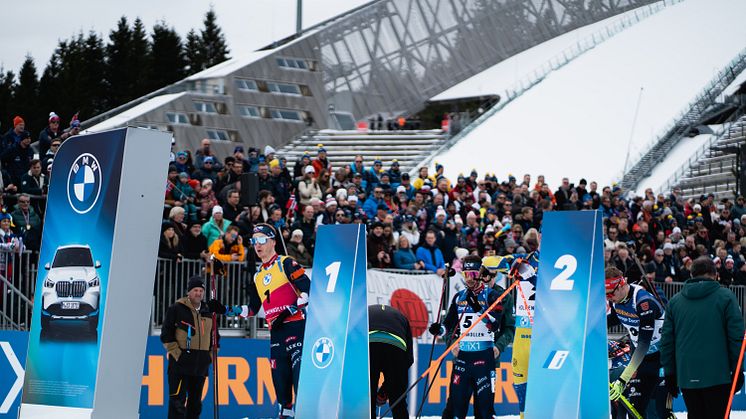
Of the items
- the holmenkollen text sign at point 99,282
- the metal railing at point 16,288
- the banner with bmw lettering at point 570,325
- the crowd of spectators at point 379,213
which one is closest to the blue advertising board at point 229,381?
the metal railing at point 16,288

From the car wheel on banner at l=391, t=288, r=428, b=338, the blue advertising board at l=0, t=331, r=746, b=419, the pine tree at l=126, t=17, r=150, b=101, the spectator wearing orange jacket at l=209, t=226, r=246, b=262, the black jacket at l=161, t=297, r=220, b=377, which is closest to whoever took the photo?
the black jacket at l=161, t=297, r=220, b=377

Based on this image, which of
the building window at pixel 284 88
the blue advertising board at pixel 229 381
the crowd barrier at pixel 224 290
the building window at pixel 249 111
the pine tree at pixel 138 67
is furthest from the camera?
the pine tree at pixel 138 67

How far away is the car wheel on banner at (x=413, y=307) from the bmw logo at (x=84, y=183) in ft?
34.4

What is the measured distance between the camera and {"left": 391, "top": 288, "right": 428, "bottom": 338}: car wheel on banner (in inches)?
679

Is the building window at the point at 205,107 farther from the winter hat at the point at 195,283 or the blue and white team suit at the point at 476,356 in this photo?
the blue and white team suit at the point at 476,356

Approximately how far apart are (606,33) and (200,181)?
4845cm

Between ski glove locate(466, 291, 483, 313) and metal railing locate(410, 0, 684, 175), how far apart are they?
27.5 meters

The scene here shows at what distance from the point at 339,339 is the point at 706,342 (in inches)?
123

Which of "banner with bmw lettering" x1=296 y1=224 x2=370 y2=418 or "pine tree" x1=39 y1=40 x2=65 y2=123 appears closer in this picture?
"banner with bmw lettering" x1=296 y1=224 x2=370 y2=418

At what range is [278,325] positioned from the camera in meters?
11.0

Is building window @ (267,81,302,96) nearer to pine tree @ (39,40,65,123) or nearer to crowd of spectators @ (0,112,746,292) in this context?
crowd of spectators @ (0,112,746,292)

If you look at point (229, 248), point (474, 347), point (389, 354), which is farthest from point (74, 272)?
point (229, 248)

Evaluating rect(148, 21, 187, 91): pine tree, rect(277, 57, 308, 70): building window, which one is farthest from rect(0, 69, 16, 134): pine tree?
rect(277, 57, 308, 70): building window

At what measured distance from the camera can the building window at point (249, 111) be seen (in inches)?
1551
